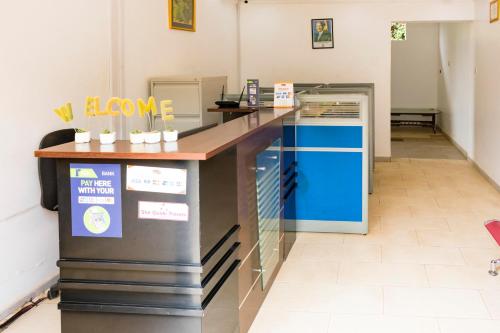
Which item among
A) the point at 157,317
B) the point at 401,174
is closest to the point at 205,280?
the point at 157,317

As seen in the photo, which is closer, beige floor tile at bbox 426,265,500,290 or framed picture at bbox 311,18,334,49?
beige floor tile at bbox 426,265,500,290

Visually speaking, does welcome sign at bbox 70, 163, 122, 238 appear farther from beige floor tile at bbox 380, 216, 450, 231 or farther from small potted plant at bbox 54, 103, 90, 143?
beige floor tile at bbox 380, 216, 450, 231

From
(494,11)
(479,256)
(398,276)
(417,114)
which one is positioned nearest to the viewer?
(398,276)

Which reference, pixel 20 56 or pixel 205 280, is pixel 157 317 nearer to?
pixel 205 280

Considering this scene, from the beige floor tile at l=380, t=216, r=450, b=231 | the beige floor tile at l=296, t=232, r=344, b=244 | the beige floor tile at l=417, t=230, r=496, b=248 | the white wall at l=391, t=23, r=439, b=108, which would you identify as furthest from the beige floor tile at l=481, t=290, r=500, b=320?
the white wall at l=391, t=23, r=439, b=108

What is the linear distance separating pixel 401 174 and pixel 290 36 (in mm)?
2934

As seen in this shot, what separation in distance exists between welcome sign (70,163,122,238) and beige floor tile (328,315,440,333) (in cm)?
163

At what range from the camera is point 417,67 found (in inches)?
584

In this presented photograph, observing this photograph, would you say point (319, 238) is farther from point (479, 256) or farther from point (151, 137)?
point (151, 137)

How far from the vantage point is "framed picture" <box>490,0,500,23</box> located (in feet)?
25.7

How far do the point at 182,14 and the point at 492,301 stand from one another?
486 cm

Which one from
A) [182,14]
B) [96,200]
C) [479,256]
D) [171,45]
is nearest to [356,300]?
[479,256]

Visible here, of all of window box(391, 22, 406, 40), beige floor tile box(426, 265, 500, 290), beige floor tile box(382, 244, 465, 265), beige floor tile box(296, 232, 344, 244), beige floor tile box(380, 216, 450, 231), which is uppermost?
window box(391, 22, 406, 40)

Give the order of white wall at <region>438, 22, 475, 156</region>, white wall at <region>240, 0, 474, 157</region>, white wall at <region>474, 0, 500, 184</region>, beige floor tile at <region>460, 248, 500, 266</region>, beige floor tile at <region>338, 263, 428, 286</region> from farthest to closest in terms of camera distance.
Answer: white wall at <region>438, 22, 475, 156</region>
white wall at <region>240, 0, 474, 157</region>
white wall at <region>474, 0, 500, 184</region>
beige floor tile at <region>460, 248, 500, 266</region>
beige floor tile at <region>338, 263, 428, 286</region>
